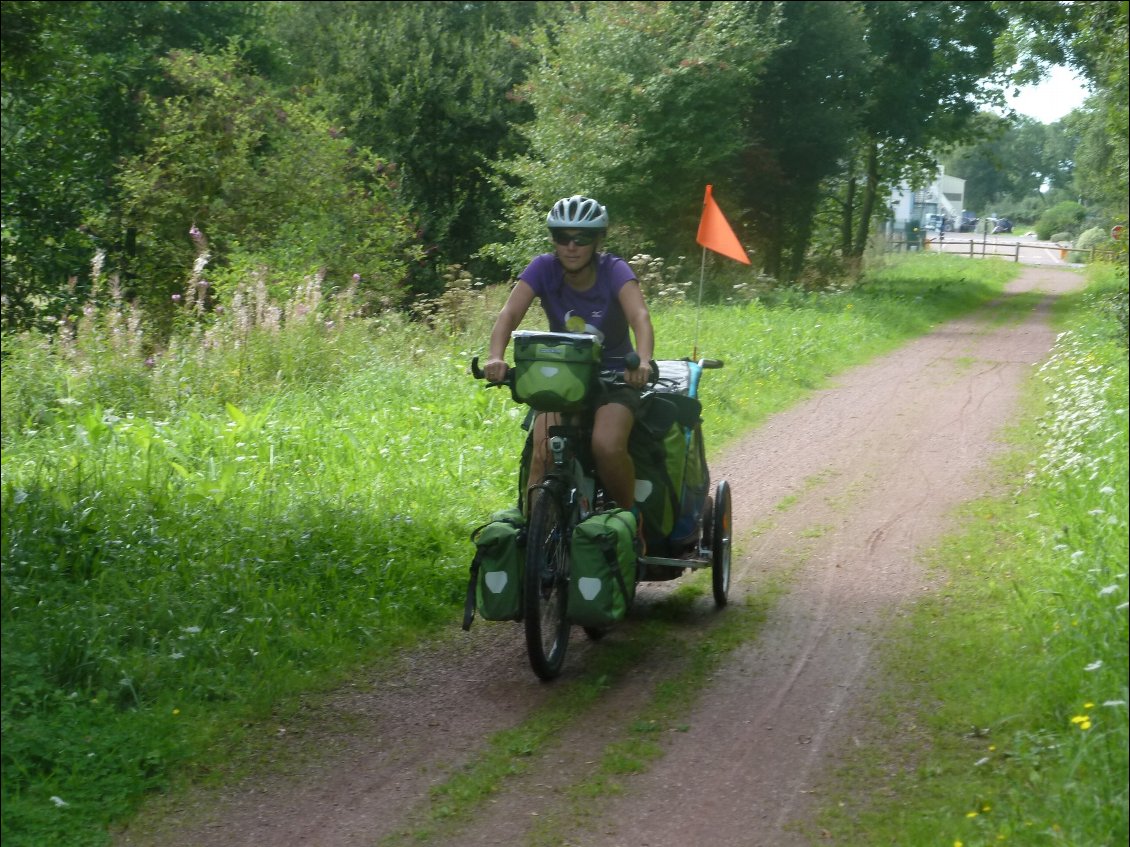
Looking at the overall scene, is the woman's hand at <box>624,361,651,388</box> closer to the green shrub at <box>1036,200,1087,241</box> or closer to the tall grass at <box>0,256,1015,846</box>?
the tall grass at <box>0,256,1015,846</box>

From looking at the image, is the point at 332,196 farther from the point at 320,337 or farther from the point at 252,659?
the point at 252,659

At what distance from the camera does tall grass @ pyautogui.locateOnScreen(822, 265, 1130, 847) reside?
4.39m

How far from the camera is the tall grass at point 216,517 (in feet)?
18.0

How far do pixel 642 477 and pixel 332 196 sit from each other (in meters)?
15.4

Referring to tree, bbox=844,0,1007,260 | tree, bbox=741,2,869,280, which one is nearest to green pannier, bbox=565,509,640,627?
tree, bbox=741,2,869,280

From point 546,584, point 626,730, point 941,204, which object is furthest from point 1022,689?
point 941,204

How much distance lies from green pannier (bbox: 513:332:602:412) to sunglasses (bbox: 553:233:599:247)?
65cm

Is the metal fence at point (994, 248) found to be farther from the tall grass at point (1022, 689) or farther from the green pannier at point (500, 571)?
the green pannier at point (500, 571)

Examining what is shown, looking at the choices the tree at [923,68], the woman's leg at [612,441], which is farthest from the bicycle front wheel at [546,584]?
the tree at [923,68]

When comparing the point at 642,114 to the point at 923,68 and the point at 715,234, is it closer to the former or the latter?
the point at 923,68

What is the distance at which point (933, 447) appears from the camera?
11992 millimetres

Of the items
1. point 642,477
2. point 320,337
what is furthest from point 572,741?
point 320,337

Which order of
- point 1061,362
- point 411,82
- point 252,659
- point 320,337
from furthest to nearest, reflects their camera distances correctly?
1. point 411,82
2. point 1061,362
3. point 320,337
4. point 252,659

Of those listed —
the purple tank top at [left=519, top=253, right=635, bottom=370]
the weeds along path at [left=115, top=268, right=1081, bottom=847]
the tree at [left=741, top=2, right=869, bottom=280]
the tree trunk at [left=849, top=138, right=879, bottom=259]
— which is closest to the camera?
the weeds along path at [left=115, top=268, right=1081, bottom=847]
